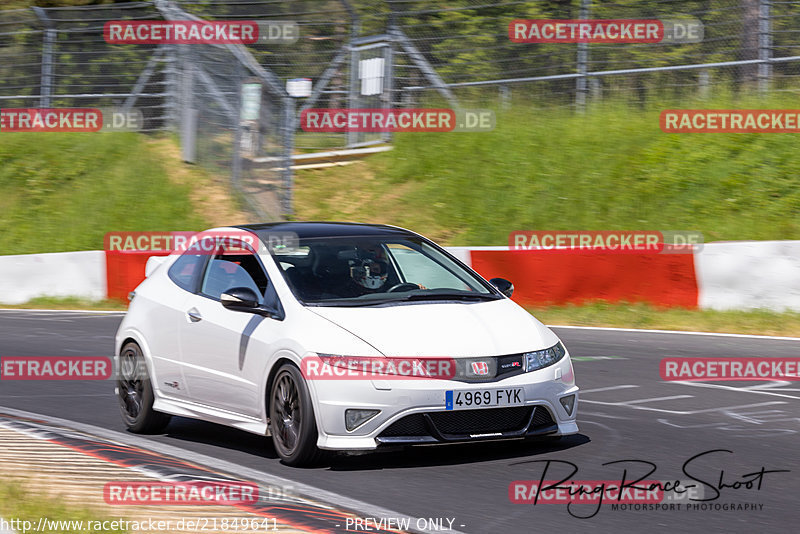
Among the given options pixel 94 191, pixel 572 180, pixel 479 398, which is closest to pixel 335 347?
pixel 479 398

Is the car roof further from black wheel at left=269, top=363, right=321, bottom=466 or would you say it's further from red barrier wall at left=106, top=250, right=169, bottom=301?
red barrier wall at left=106, top=250, right=169, bottom=301

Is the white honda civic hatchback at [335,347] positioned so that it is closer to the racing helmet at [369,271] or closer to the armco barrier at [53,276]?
the racing helmet at [369,271]

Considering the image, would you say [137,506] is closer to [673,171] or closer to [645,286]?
[645,286]

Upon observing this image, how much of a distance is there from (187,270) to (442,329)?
2395 millimetres

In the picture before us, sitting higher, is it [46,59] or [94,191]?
[46,59]

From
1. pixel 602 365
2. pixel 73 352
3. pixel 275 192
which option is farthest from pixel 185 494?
pixel 275 192

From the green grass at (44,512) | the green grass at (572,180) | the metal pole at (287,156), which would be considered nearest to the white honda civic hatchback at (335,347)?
the green grass at (44,512)

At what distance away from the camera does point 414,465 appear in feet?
24.0

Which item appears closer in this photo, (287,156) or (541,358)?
(541,358)

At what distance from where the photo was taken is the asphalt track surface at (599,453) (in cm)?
605

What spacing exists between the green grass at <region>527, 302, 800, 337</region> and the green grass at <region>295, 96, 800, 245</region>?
126 inches

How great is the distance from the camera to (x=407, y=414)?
6977 millimetres

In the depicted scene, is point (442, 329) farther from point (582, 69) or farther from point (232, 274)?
point (582, 69)

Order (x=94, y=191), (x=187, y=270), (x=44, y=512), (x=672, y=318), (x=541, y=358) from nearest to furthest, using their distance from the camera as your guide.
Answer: (x=44, y=512), (x=541, y=358), (x=187, y=270), (x=672, y=318), (x=94, y=191)
